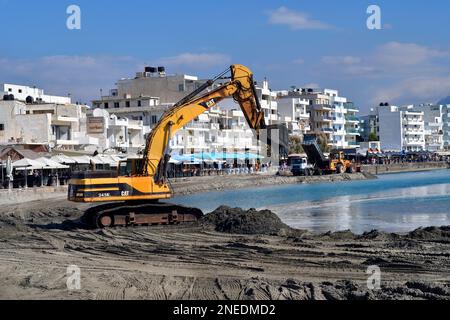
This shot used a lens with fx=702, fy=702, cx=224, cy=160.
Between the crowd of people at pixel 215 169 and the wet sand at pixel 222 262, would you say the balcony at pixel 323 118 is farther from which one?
the wet sand at pixel 222 262

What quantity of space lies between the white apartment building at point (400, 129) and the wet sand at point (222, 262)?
121064mm

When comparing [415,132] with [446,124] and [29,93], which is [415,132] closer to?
[446,124]

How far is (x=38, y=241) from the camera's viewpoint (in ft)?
74.2

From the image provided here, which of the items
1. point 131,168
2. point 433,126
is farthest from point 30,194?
point 433,126

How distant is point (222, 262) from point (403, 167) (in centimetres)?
10395

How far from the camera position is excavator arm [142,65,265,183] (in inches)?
1006

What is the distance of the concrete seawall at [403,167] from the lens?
4141 inches

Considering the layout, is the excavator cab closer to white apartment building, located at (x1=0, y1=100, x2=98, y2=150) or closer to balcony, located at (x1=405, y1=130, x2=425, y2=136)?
white apartment building, located at (x1=0, y1=100, x2=98, y2=150)

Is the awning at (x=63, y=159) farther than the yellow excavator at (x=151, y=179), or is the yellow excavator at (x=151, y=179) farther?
the awning at (x=63, y=159)

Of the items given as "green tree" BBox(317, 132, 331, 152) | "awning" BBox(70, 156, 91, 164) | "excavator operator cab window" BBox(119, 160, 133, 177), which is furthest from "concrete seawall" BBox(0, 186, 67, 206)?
"green tree" BBox(317, 132, 331, 152)

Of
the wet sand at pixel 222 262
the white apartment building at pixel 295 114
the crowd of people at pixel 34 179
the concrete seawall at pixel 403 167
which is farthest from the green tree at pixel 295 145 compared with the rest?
the wet sand at pixel 222 262

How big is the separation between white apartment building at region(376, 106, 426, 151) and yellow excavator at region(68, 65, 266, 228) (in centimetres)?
11723

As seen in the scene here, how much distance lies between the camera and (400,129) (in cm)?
14138
